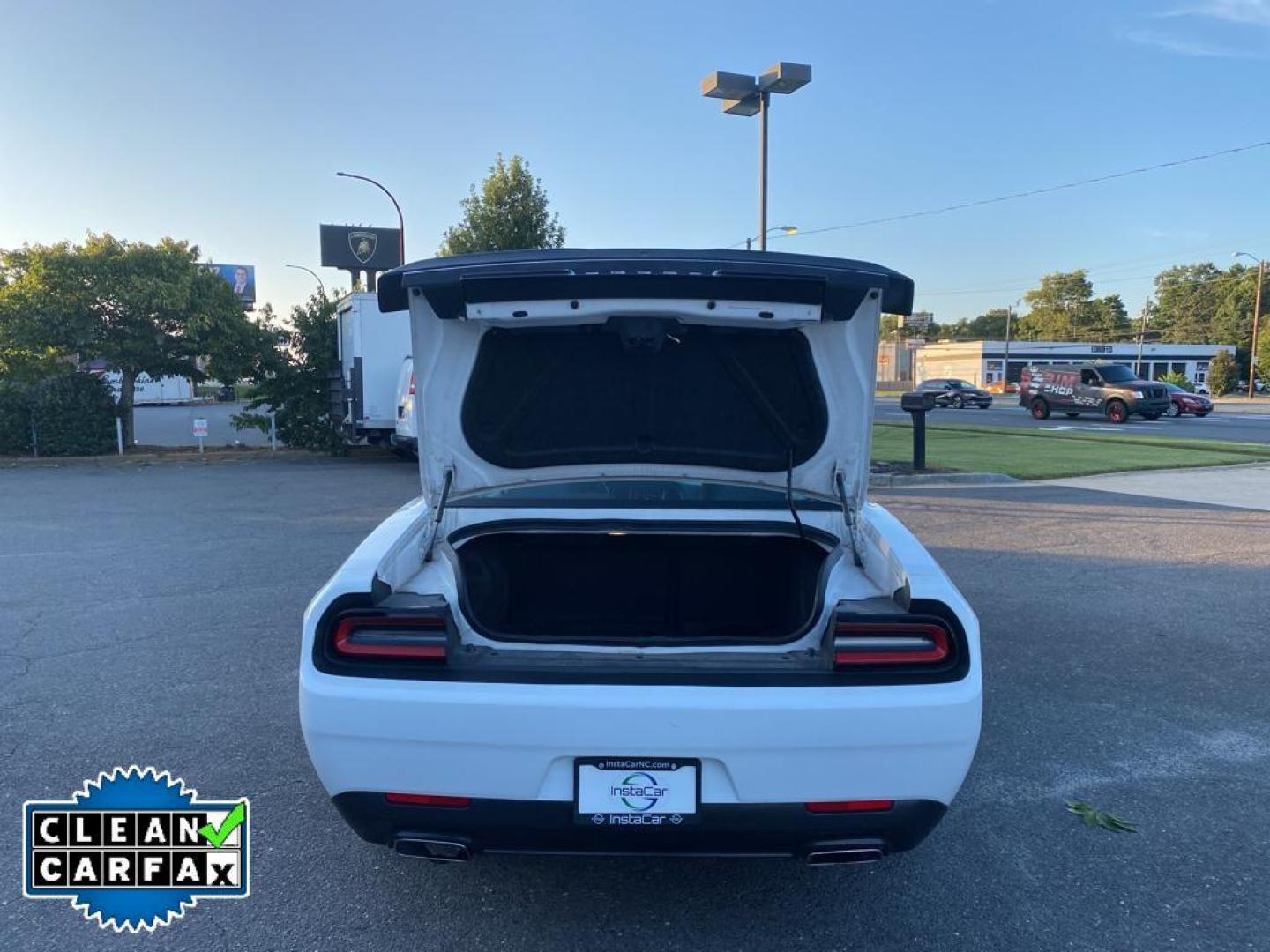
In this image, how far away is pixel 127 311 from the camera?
16875 mm

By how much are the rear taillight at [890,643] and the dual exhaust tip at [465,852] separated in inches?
19.5

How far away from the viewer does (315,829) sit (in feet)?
10.2

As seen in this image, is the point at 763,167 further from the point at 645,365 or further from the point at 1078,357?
the point at 1078,357

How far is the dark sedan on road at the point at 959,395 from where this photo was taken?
4178cm

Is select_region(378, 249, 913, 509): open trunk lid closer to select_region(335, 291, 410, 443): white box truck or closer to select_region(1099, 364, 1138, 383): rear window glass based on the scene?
select_region(335, 291, 410, 443): white box truck

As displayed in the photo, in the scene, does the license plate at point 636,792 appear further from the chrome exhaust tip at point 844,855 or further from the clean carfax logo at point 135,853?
the clean carfax logo at point 135,853

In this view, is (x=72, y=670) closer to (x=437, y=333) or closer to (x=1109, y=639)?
(x=437, y=333)

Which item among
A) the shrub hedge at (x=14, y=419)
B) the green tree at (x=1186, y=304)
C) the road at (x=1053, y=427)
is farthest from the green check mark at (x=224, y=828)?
the green tree at (x=1186, y=304)

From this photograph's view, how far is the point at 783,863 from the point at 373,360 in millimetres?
13294

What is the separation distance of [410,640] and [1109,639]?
4.74 metres

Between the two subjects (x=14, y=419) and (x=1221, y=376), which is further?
(x=1221, y=376)

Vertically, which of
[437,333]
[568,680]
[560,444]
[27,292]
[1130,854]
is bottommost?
[1130,854]

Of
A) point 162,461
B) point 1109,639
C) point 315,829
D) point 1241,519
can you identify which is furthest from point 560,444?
point 162,461

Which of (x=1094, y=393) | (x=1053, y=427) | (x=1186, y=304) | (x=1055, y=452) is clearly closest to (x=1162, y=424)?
(x=1094, y=393)
